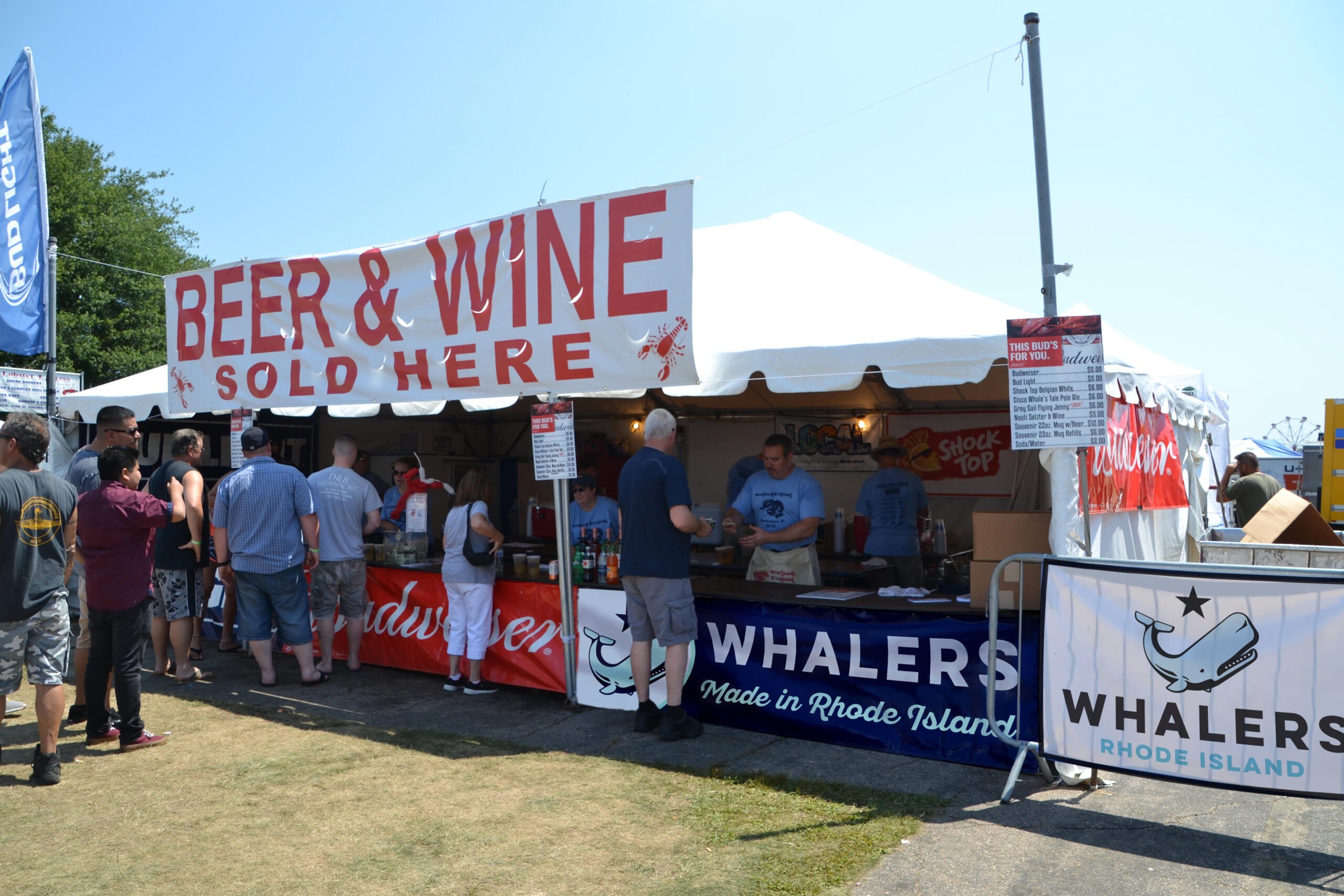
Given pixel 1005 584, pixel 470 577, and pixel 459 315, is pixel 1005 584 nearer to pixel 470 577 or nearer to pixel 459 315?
pixel 470 577

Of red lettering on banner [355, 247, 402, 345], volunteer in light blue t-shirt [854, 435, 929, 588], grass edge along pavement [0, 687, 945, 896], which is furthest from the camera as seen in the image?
volunteer in light blue t-shirt [854, 435, 929, 588]

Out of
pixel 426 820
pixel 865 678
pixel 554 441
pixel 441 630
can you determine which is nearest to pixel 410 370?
pixel 554 441

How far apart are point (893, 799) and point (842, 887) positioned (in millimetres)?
1006

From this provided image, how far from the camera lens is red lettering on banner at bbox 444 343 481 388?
20.3 feet

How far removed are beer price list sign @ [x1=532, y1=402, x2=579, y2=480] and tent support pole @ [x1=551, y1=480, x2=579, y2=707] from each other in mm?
90

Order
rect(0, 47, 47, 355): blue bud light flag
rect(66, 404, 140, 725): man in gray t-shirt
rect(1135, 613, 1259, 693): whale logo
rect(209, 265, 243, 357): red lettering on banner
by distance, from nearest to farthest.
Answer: rect(1135, 613, 1259, 693): whale logo < rect(66, 404, 140, 725): man in gray t-shirt < rect(209, 265, 243, 357): red lettering on banner < rect(0, 47, 47, 355): blue bud light flag

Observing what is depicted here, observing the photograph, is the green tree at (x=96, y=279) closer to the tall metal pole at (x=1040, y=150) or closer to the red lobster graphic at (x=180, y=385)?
the red lobster graphic at (x=180, y=385)

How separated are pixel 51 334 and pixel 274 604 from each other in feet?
14.9

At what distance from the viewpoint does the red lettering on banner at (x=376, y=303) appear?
6.62m

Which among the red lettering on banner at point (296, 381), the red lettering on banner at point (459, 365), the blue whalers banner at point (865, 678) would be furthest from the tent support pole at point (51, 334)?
the blue whalers banner at point (865, 678)

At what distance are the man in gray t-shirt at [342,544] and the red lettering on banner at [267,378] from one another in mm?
783

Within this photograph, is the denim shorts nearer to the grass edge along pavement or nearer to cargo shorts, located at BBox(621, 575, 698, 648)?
the grass edge along pavement

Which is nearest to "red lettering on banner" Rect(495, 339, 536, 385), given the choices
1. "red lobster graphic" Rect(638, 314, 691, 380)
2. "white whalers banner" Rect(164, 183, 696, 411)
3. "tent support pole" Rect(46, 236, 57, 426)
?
"white whalers banner" Rect(164, 183, 696, 411)

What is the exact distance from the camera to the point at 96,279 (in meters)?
24.8
